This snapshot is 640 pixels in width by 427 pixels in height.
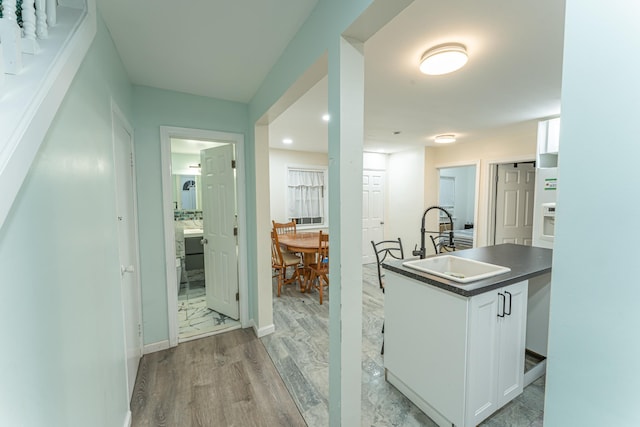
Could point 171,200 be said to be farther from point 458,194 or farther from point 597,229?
point 458,194

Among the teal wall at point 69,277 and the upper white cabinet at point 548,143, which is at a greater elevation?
the upper white cabinet at point 548,143

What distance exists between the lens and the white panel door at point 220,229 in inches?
110

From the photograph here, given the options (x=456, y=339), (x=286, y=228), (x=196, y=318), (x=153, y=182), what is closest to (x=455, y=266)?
(x=456, y=339)

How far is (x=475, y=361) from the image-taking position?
1.46 metres

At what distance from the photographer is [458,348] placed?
1458 mm

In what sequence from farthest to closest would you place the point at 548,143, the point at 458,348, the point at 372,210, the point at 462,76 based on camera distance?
the point at 372,210 → the point at 548,143 → the point at 462,76 → the point at 458,348

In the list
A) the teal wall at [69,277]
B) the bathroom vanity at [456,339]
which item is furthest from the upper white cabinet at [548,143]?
the teal wall at [69,277]

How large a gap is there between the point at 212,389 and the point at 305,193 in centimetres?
382

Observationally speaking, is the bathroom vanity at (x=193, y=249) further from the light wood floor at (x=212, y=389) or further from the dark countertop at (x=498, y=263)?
the dark countertop at (x=498, y=263)

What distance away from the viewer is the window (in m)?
5.13

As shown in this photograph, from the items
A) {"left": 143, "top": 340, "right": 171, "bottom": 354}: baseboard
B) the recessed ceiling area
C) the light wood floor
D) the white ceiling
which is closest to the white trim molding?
the white ceiling

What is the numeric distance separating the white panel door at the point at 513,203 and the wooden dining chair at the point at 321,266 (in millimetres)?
3019

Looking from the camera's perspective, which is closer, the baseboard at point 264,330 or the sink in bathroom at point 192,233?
the baseboard at point 264,330

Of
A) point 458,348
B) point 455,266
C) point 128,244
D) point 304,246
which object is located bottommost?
point 458,348
